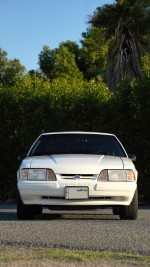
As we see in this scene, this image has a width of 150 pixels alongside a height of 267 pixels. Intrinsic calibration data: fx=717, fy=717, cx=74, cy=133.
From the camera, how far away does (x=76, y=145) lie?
13.3m

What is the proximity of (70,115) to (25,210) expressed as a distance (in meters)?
7.15

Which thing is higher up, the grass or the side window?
the side window

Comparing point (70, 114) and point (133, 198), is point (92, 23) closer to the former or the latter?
point (70, 114)

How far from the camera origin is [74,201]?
11680mm

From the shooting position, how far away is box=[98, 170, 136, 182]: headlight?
38.7 feet

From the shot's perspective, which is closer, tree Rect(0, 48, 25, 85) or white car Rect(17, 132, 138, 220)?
white car Rect(17, 132, 138, 220)

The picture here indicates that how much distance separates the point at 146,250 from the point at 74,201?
11.5 ft

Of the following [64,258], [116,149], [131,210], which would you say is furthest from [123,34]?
[64,258]

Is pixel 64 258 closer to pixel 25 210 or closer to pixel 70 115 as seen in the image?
pixel 25 210

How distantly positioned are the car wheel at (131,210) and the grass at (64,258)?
162 inches

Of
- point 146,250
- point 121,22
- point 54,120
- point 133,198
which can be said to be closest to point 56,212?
point 133,198

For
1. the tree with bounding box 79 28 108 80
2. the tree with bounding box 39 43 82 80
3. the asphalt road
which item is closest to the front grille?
the asphalt road

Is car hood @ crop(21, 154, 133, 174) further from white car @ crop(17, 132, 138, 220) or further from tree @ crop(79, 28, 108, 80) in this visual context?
tree @ crop(79, 28, 108, 80)

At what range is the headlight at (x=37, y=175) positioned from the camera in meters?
11.8
